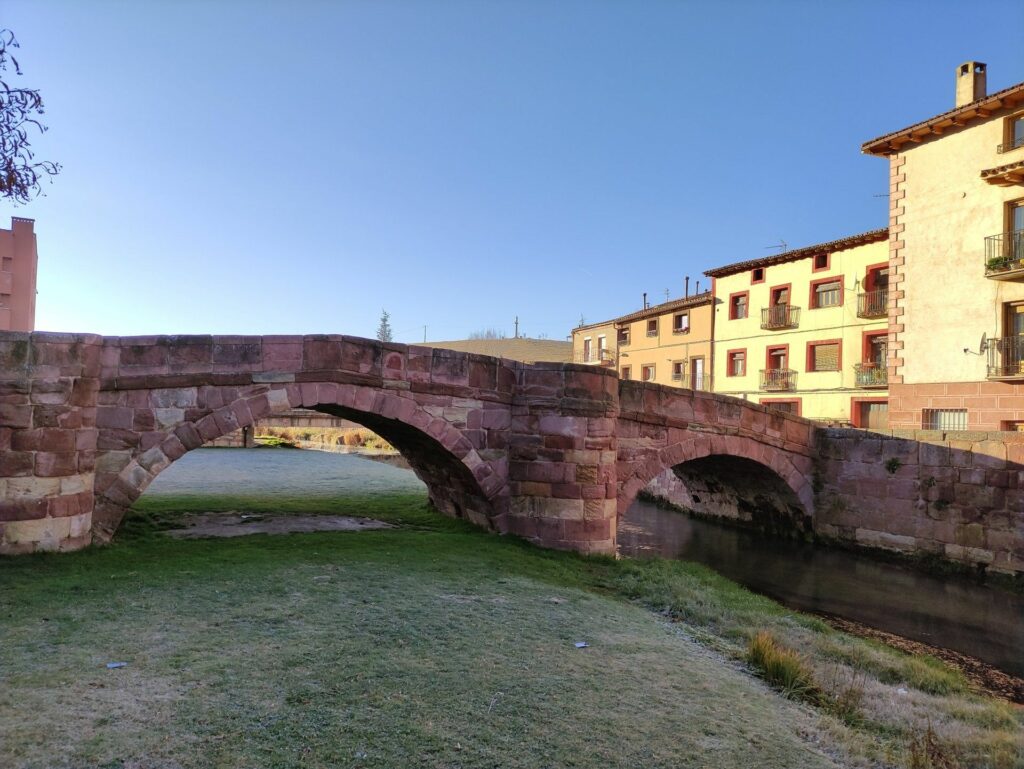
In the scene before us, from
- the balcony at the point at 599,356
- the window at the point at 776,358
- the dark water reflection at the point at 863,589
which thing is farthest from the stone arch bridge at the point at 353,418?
the balcony at the point at 599,356

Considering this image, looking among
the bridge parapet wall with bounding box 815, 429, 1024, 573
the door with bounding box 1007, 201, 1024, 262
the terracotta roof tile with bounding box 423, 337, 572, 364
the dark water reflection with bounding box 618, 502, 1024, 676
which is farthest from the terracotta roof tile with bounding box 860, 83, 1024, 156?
the terracotta roof tile with bounding box 423, 337, 572, 364

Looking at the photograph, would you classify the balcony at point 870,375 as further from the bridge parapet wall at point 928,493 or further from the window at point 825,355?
the bridge parapet wall at point 928,493

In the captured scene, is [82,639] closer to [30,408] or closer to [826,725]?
[30,408]

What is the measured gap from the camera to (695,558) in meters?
14.1

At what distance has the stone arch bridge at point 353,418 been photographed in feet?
23.8

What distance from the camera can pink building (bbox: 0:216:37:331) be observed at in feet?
119

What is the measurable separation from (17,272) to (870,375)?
41.0 metres

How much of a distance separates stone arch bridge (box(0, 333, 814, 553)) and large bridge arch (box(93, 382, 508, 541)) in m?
0.02

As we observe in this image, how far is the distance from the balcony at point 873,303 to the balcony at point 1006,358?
23.6 ft

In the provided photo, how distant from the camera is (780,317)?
29453 mm

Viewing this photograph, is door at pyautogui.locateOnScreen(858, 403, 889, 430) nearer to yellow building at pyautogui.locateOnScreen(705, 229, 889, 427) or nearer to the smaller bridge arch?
yellow building at pyautogui.locateOnScreen(705, 229, 889, 427)

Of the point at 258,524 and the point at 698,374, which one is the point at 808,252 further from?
the point at 258,524

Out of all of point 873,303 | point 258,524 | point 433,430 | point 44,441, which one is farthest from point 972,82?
point 44,441

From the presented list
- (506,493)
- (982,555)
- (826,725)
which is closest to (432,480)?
(506,493)
